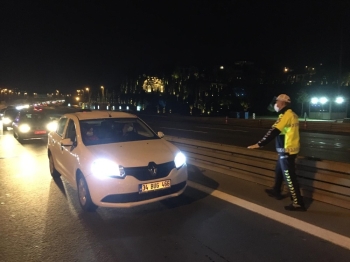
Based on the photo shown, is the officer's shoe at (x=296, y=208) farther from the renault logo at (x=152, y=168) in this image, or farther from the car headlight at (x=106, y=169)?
the car headlight at (x=106, y=169)

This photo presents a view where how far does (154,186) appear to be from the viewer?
5.74 metres

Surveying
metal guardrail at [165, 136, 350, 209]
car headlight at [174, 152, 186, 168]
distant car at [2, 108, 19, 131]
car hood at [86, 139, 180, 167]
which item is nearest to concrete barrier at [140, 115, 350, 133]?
metal guardrail at [165, 136, 350, 209]

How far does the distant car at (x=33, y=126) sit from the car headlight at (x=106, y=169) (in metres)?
12.2

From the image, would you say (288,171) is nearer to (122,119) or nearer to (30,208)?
(122,119)

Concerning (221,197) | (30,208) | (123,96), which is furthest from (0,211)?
(123,96)

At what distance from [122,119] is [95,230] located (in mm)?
2945

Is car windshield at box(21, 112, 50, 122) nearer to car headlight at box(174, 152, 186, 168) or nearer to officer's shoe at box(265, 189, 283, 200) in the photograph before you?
car headlight at box(174, 152, 186, 168)

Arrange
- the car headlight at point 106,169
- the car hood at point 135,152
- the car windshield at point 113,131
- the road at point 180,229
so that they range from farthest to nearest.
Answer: the car windshield at point 113,131 < the car hood at point 135,152 < the car headlight at point 106,169 < the road at point 180,229

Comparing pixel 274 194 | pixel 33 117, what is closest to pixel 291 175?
pixel 274 194

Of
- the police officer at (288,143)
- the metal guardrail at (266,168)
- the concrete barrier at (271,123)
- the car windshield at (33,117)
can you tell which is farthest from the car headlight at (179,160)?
the concrete barrier at (271,123)

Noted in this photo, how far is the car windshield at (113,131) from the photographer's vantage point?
6887 mm

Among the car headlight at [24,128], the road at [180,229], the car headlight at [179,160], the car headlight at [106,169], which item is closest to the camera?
the road at [180,229]

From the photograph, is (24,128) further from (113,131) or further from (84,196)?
(84,196)

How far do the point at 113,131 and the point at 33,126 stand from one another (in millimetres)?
11409
